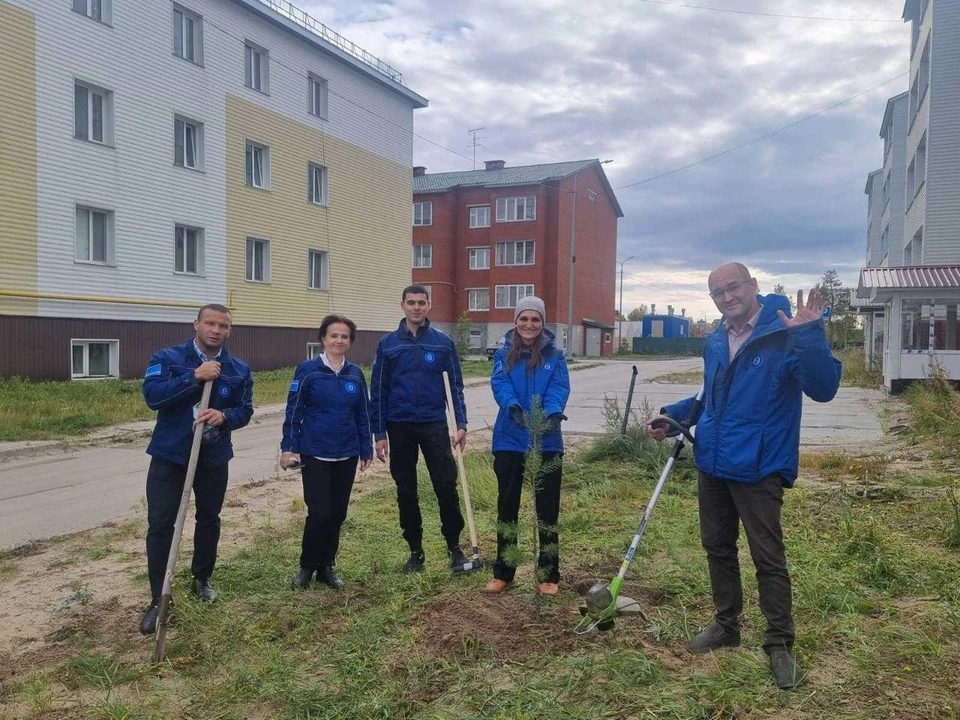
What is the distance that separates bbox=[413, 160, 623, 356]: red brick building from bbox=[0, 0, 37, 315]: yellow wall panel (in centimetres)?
3162

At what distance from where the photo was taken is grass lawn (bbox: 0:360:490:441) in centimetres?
1191

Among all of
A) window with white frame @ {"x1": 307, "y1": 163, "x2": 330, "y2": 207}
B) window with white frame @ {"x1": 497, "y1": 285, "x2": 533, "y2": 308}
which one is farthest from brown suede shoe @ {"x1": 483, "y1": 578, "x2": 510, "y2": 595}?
window with white frame @ {"x1": 497, "y1": 285, "x2": 533, "y2": 308}

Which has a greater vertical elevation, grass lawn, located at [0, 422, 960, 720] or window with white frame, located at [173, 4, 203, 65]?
window with white frame, located at [173, 4, 203, 65]

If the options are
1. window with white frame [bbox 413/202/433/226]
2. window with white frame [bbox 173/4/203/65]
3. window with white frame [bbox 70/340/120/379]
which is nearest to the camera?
window with white frame [bbox 70/340/120/379]

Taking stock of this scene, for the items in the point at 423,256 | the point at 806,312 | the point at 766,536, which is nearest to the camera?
the point at 806,312

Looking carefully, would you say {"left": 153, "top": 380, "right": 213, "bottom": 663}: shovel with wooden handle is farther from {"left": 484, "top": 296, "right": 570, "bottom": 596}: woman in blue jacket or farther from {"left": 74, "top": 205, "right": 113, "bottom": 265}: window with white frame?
{"left": 74, "top": 205, "right": 113, "bottom": 265}: window with white frame

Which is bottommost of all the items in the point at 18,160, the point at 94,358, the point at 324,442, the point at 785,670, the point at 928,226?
the point at 785,670

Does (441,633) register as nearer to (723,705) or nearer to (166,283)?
(723,705)

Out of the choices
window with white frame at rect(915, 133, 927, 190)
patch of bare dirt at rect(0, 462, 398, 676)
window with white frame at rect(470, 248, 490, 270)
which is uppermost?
window with white frame at rect(915, 133, 927, 190)

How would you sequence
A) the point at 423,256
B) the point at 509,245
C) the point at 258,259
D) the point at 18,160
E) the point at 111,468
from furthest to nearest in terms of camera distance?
the point at 423,256
the point at 509,245
the point at 258,259
the point at 18,160
the point at 111,468

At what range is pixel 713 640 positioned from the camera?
3.70 meters

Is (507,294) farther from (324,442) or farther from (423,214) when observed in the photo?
(324,442)

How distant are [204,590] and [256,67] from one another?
21.9m

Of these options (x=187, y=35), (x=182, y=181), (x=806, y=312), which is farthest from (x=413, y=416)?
(x=187, y=35)
